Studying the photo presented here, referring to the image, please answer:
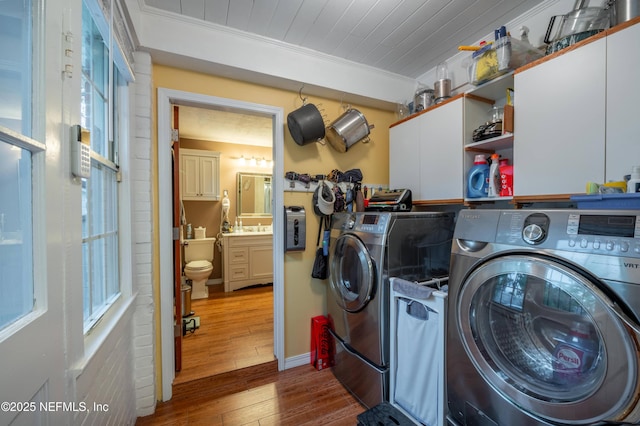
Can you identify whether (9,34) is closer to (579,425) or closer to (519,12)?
(579,425)

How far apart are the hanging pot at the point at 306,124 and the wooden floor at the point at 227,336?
1.89m

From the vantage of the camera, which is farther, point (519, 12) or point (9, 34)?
point (519, 12)

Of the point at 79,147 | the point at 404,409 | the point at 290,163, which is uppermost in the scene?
the point at 290,163

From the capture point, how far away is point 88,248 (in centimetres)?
111

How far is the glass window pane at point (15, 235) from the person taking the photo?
613 mm

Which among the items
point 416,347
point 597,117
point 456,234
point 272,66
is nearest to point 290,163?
point 272,66

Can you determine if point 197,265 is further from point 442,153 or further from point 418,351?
point 442,153

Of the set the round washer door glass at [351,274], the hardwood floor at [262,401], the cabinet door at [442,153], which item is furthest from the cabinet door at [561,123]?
the hardwood floor at [262,401]

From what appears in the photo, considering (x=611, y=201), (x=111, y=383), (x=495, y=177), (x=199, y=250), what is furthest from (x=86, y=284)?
(x=199, y=250)

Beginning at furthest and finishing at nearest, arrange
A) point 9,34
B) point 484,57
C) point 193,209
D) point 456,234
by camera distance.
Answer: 1. point 193,209
2. point 484,57
3. point 456,234
4. point 9,34

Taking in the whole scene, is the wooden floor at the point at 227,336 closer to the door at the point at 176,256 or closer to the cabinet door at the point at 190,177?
the door at the point at 176,256

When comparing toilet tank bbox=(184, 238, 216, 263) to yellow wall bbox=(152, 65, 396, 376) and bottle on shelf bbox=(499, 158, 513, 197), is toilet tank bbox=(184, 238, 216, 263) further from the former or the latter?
bottle on shelf bbox=(499, 158, 513, 197)

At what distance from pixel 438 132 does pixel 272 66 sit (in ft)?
4.41

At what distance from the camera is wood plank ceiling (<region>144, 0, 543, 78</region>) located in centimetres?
156
